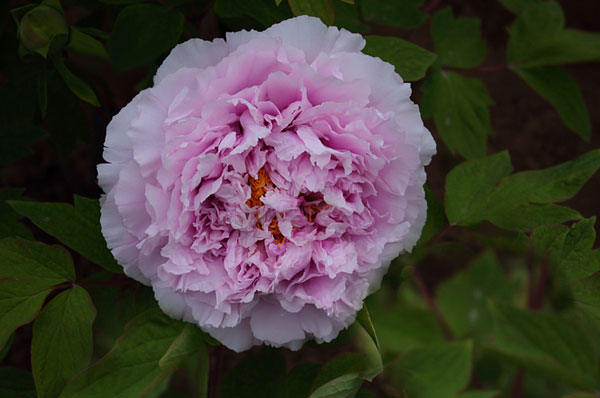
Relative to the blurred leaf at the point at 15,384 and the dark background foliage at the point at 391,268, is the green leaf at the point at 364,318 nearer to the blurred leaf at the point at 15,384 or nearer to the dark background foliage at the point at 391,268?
the dark background foliage at the point at 391,268

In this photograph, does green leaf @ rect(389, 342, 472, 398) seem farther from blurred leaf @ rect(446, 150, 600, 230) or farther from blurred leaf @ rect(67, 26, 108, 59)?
blurred leaf @ rect(67, 26, 108, 59)

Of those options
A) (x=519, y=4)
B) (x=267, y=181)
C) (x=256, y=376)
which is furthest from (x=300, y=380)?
(x=519, y=4)

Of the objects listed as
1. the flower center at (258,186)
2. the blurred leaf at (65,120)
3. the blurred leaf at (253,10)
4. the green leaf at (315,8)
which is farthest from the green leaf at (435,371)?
the blurred leaf at (65,120)

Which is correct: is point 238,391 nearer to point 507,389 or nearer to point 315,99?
point 315,99

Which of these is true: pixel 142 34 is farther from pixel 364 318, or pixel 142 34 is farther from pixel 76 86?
pixel 364 318

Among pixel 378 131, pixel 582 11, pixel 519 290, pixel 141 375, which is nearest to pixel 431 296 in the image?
pixel 519 290

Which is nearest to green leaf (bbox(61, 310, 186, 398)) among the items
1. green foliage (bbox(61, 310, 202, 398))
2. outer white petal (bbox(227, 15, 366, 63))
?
green foliage (bbox(61, 310, 202, 398))
